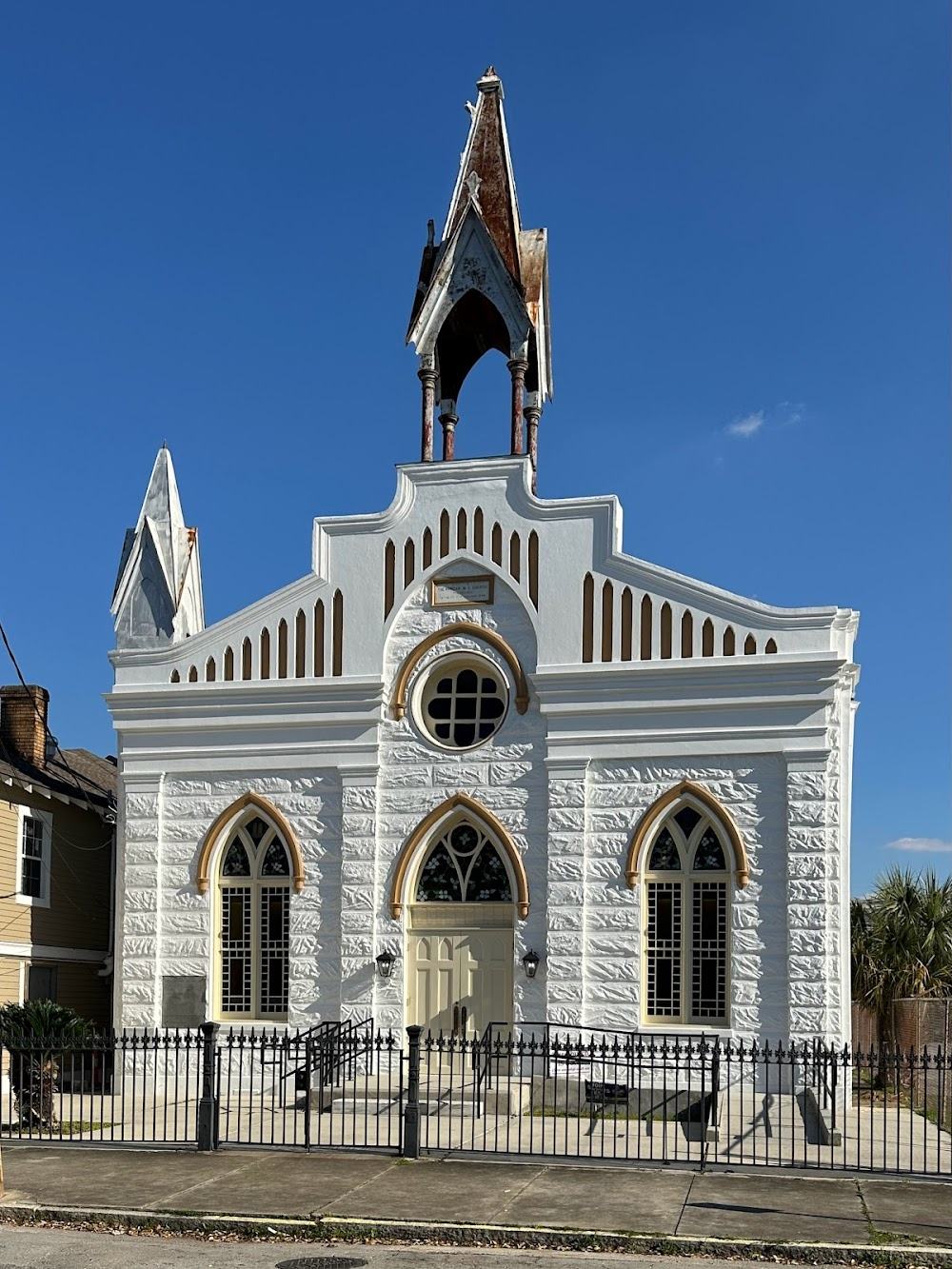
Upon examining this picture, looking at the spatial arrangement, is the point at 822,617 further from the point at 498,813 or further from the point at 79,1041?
the point at 79,1041

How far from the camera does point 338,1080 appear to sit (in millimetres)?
23391

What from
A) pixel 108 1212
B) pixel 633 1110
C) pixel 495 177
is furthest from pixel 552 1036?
pixel 495 177

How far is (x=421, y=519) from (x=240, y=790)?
532 cm

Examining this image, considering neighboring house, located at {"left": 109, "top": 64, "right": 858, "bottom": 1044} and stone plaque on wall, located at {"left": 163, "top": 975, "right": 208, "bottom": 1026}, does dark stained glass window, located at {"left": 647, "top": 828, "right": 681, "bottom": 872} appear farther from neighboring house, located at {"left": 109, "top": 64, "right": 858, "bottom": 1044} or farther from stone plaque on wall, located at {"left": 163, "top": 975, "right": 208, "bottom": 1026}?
stone plaque on wall, located at {"left": 163, "top": 975, "right": 208, "bottom": 1026}

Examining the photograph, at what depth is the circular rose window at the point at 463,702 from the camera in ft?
82.9

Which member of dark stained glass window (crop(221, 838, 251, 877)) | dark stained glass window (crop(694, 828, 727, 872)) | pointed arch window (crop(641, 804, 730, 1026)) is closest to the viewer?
pointed arch window (crop(641, 804, 730, 1026))

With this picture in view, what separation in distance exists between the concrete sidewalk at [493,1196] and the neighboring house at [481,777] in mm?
6719

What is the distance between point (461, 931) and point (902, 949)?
994 cm

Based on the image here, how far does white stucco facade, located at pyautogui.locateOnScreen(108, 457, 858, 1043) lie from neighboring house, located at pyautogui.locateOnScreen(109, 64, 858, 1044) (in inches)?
1.6

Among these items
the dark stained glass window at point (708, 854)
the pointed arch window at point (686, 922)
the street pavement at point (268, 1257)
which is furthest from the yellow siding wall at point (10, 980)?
the street pavement at point (268, 1257)

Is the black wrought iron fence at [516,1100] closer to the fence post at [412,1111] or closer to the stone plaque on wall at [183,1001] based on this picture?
the fence post at [412,1111]

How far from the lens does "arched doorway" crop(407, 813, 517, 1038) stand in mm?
24609

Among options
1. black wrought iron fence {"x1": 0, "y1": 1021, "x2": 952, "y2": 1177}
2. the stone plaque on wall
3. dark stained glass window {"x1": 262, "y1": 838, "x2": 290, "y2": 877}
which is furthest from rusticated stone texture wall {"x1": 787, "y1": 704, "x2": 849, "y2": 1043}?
the stone plaque on wall

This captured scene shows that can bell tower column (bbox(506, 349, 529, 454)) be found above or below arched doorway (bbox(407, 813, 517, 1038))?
above
